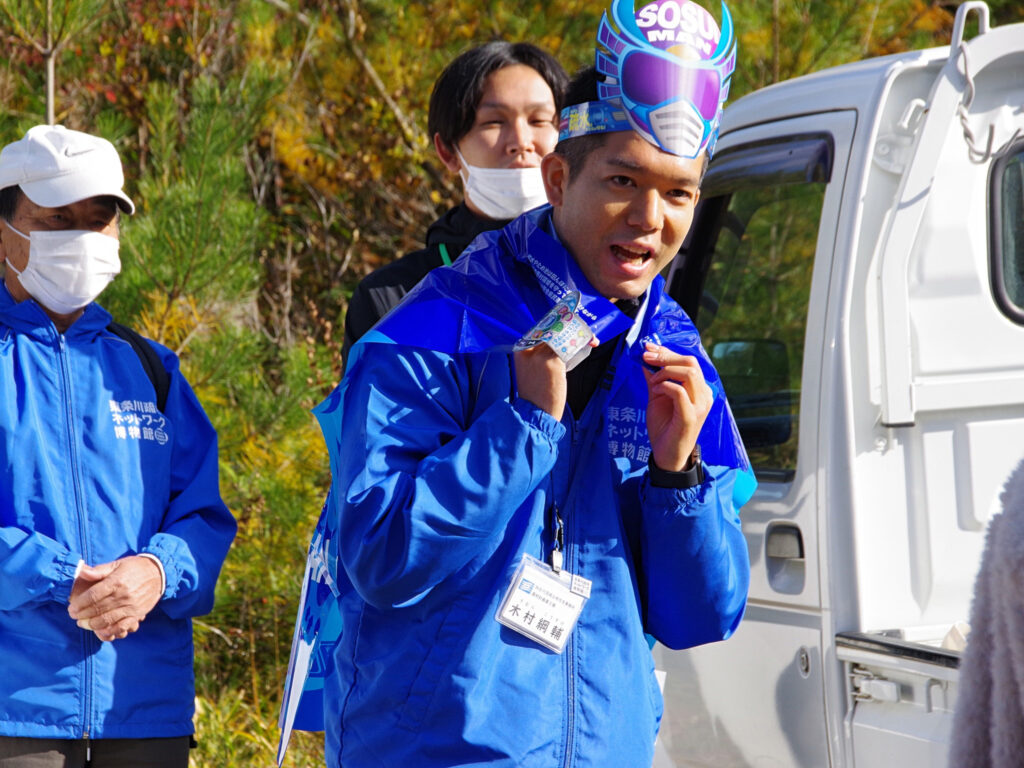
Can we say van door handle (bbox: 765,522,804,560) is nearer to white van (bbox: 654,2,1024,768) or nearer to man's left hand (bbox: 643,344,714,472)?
white van (bbox: 654,2,1024,768)

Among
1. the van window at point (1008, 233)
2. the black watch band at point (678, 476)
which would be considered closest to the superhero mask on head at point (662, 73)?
the black watch band at point (678, 476)

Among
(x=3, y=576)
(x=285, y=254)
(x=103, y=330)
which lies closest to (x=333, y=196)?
(x=285, y=254)

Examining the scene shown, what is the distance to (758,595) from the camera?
3.44 m

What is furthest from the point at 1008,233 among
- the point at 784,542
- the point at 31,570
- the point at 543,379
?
the point at 31,570

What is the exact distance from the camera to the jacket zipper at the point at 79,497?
2.73 meters

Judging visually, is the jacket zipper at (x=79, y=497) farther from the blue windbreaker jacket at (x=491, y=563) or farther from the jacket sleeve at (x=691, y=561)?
the jacket sleeve at (x=691, y=561)

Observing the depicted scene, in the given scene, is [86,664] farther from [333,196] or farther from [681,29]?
[333,196]

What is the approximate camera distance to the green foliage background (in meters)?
4.71

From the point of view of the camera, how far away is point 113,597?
2.71m

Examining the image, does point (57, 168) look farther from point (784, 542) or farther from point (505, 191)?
point (784, 542)

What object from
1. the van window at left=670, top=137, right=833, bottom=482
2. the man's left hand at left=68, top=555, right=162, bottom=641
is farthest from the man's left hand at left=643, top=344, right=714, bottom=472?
the van window at left=670, top=137, right=833, bottom=482

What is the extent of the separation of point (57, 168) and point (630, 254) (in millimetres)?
1626

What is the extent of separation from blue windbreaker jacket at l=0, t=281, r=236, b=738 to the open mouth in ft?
4.60

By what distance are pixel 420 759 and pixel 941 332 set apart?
212 centimetres
